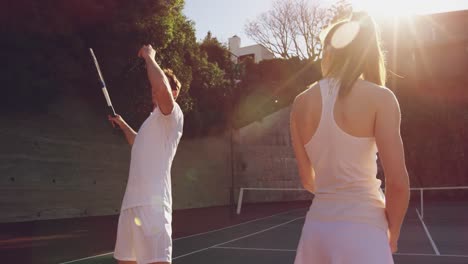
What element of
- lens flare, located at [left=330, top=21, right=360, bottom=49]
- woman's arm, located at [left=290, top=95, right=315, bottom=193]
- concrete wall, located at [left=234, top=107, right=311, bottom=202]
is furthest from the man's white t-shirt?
concrete wall, located at [left=234, top=107, right=311, bottom=202]

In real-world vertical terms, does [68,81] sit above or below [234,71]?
below

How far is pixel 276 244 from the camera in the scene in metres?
9.29

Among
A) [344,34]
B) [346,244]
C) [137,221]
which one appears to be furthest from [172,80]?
[346,244]

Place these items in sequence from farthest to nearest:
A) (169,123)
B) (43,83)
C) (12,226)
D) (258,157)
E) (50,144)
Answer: (258,157)
(50,144)
(43,83)
(12,226)
(169,123)

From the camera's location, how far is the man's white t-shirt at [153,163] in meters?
3.11

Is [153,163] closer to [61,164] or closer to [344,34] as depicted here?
[344,34]

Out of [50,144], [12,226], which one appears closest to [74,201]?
[50,144]

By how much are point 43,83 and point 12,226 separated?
12.3 feet

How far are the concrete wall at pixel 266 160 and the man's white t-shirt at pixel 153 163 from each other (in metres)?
19.5

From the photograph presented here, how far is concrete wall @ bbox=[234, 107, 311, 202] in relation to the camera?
2308 cm

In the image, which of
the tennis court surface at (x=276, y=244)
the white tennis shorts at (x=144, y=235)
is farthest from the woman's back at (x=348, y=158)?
the tennis court surface at (x=276, y=244)

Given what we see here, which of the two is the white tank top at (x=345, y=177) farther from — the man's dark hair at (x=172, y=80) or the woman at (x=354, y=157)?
the man's dark hair at (x=172, y=80)

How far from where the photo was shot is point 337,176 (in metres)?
1.80

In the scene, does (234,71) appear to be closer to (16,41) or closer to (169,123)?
(16,41)
